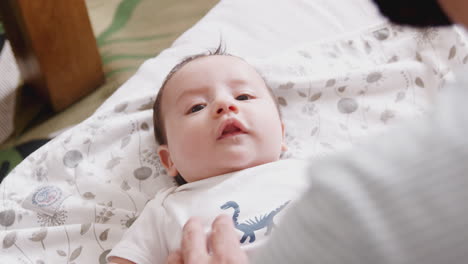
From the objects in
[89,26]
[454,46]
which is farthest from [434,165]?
[89,26]

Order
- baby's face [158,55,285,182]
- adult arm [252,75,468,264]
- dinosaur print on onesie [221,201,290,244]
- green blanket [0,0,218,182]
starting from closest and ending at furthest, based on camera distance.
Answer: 1. adult arm [252,75,468,264]
2. dinosaur print on onesie [221,201,290,244]
3. baby's face [158,55,285,182]
4. green blanket [0,0,218,182]

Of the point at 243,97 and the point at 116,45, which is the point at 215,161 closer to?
the point at 243,97

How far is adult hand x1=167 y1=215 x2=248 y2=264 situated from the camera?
625 millimetres

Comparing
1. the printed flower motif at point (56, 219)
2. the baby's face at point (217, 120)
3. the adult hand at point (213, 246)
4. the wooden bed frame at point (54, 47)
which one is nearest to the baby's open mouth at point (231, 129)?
the baby's face at point (217, 120)

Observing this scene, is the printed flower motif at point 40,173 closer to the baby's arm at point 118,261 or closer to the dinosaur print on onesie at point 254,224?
the baby's arm at point 118,261

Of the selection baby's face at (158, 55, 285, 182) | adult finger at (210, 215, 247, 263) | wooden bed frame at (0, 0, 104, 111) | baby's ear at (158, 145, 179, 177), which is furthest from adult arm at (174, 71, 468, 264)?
wooden bed frame at (0, 0, 104, 111)

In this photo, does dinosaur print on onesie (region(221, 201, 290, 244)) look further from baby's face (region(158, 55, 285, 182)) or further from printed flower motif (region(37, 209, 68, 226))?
printed flower motif (region(37, 209, 68, 226))

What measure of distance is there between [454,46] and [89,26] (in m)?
1.20

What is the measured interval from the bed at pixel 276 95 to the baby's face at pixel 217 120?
0.44 feet

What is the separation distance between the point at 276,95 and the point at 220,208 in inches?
17.4

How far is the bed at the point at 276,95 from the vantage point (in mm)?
1079

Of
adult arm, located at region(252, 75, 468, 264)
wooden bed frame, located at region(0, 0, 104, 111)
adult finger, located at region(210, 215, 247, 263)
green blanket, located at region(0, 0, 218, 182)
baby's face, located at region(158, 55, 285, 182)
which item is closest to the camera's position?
adult arm, located at region(252, 75, 468, 264)

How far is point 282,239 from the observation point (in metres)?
0.41

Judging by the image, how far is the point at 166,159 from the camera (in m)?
1.11
